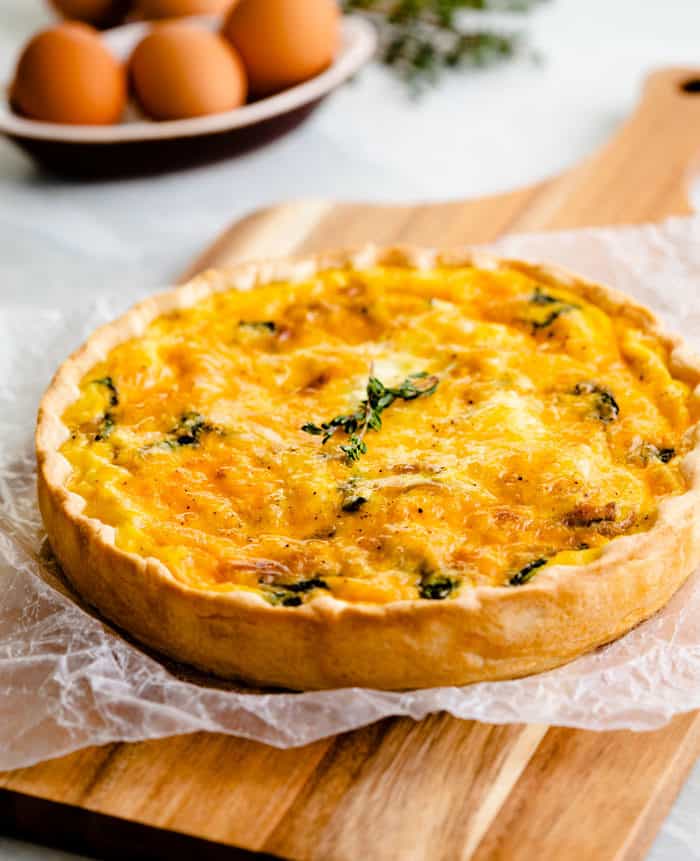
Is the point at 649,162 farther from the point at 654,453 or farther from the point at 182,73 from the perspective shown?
the point at 654,453

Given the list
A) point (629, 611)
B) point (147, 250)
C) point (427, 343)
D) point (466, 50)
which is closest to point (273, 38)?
point (147, 250)

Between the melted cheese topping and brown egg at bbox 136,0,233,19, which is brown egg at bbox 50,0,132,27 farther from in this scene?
the melted cheese topping

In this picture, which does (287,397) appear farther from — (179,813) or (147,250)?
(147,250)

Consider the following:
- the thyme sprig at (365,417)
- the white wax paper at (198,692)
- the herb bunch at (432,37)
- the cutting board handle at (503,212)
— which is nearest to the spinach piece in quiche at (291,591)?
the white wax paper at (198,692)

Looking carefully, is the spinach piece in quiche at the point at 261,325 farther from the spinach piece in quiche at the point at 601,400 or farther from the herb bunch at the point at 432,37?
the herb bunch at the point at 432,37

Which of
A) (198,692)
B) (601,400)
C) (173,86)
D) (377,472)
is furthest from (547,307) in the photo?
(173,86)
